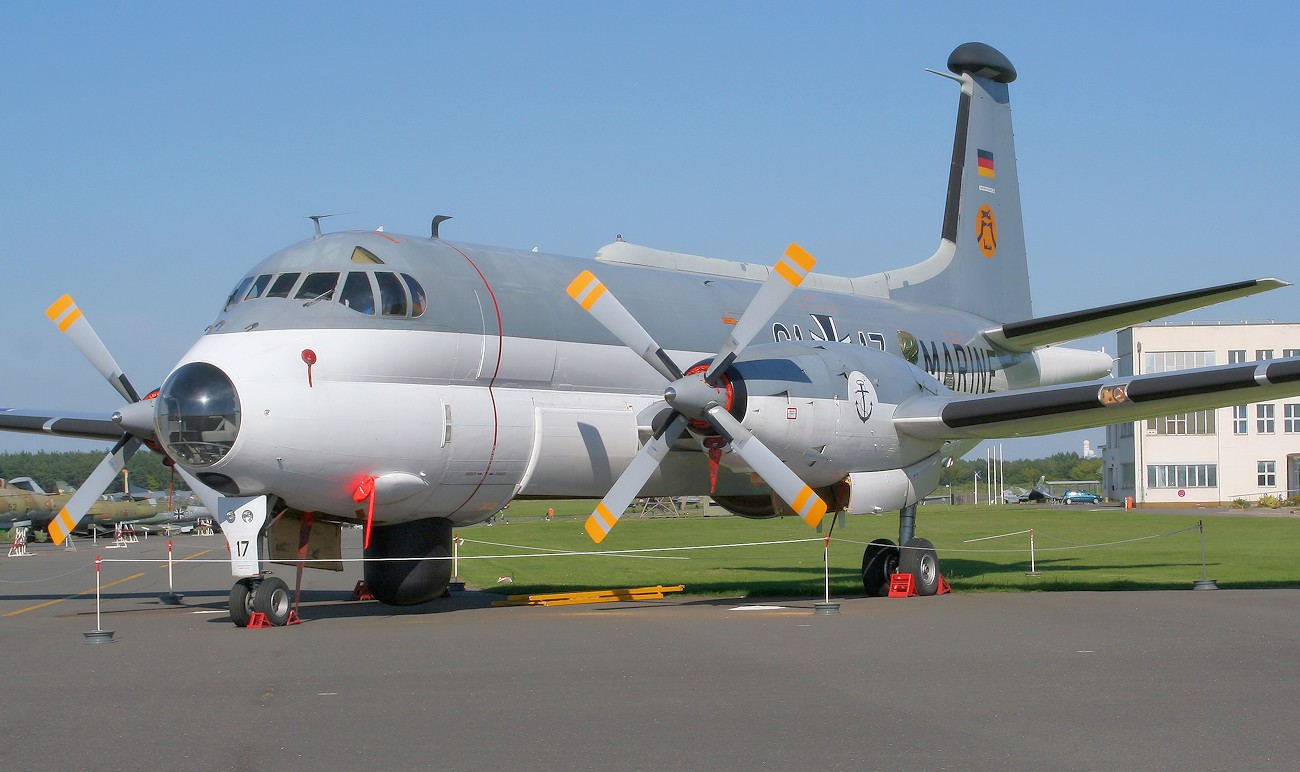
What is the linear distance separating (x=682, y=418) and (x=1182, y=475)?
6468 cm

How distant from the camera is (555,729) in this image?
745 cm

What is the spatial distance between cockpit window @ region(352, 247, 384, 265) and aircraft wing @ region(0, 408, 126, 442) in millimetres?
5475

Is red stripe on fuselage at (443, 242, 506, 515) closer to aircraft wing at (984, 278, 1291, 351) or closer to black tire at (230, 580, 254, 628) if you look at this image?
black tire at (230, 580, 254, 628)

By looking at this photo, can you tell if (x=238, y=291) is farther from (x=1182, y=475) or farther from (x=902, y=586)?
(x=1182, y=475)

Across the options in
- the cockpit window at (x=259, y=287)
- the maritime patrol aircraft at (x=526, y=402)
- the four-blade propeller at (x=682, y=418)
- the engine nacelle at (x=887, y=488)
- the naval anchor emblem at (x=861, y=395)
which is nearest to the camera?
the maritime patrol aircraft at (x=526, y=402)

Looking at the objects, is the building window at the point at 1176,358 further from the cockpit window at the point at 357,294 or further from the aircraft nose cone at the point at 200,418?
the aircraft nose cone at the point at 200,418

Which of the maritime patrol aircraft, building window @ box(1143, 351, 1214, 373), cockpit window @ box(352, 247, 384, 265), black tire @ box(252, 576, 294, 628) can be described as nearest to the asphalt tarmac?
black tire @ box(252, 576, 294, 628)

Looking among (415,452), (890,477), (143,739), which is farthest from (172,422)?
(890,477)

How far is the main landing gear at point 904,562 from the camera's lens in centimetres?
1738

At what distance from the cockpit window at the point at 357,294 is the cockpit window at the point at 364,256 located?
24cm

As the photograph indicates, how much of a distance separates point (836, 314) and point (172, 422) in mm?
→ 10349

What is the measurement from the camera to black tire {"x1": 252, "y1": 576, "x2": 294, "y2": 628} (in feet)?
45.0

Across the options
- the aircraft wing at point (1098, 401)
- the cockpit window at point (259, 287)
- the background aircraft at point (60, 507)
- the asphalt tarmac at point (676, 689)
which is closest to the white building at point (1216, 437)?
the background aircraft at point (60, 507)

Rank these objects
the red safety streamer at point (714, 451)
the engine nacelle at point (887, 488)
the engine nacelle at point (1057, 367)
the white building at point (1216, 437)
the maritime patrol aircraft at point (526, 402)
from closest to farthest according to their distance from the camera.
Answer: the maritime patrol aircraft at point (526, 402), the red safety streamer at point (714, 451), the engine nacelle at point (887, 488), the engine nacelle at point (1057, 367), the white building at point (1216, 437)
